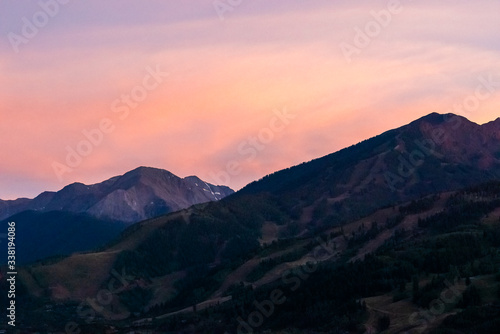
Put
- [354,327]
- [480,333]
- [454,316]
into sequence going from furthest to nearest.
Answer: [354,327] → [454,316] → [480,333]

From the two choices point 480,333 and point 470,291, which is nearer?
point 480,333

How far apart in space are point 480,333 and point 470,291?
27.5 m

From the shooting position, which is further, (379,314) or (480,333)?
(379,314)

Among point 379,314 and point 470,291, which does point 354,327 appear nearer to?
point 379,314

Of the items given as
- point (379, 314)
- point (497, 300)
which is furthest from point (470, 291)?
point (379, 314)

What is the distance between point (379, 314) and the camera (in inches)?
7849

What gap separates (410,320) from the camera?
19088cm

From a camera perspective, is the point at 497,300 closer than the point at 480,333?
No

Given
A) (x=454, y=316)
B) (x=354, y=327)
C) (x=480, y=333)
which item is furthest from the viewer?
(x=354, y=327)

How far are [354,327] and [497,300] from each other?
3316cm

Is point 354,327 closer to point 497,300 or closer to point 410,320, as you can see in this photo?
point 410,320

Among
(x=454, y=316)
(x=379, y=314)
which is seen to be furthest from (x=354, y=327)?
(x=454, y=316)

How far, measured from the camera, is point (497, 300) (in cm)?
19412

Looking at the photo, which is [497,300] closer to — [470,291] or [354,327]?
[470,291]
